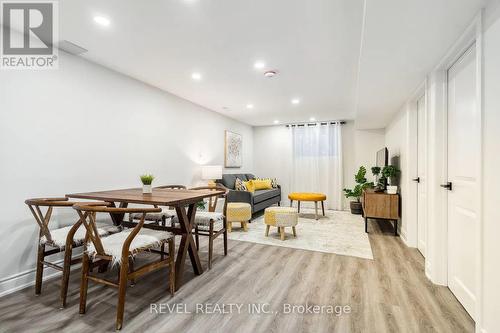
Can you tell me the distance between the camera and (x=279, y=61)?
2.88 metres

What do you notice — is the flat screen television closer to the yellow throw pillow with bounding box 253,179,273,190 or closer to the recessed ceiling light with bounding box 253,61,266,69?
the yellow throw pillow with bounding box 253,179,273,190

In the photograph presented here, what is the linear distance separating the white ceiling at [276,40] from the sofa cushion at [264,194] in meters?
2.25

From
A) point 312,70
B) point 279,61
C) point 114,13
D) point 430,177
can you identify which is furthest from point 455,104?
point 114,13

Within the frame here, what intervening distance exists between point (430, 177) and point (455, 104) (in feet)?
2.31

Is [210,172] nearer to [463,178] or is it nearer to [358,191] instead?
[358,191]

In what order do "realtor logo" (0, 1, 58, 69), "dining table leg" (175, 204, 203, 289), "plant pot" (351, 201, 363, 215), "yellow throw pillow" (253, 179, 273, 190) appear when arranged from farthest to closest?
"yellow throw pillow" (253, 179, 273, 190), "plant pot" (351, 201, 363, 215), "dining table leg" (175, 204, 203, 289), "realtor logo" (0, 1, 58, 69)

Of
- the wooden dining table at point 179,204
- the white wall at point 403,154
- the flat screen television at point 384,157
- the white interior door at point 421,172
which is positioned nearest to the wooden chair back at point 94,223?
the wooden dining table at point 179,204

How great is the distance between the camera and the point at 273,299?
205 centimetres

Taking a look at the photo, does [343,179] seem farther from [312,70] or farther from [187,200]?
[187,200]

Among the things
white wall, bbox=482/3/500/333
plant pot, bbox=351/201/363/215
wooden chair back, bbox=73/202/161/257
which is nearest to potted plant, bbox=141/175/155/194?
wooden chair back, bbox=73/202/161/257

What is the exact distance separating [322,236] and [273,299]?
6.74ft

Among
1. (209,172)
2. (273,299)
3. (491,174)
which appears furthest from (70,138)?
(491,174)

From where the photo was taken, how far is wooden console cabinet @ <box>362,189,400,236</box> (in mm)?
3857

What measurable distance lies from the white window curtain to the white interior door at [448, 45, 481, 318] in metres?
4.20
